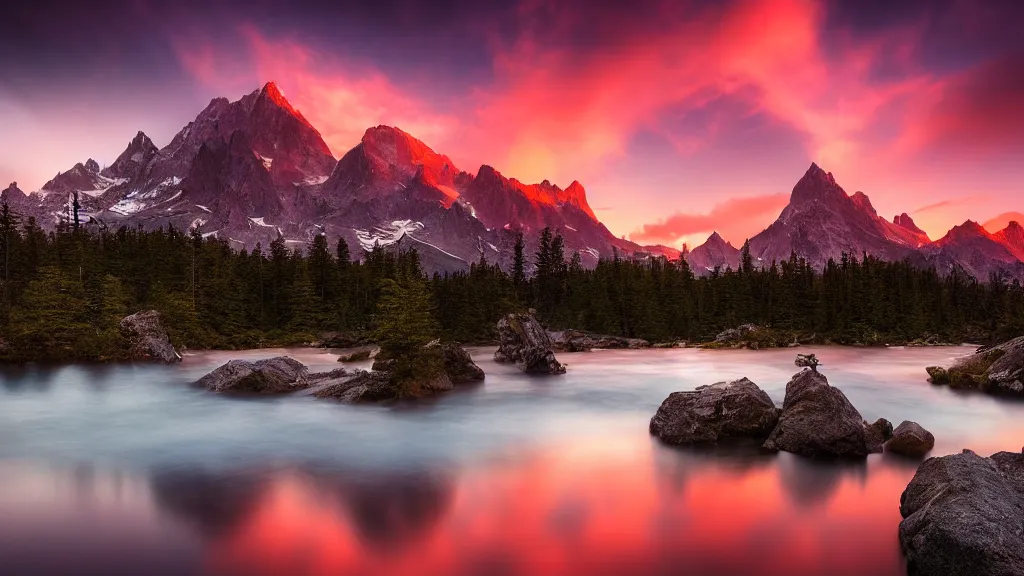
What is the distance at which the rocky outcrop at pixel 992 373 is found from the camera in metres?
32.3

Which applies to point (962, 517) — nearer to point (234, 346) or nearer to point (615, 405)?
point (615, 405)

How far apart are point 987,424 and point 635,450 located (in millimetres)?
18116

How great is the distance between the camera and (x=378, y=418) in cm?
2673

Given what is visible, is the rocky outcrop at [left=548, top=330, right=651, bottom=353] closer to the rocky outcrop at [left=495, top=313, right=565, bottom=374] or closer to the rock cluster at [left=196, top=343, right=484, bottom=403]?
the rocky outcrop at [left=495, top=313, right=565, bottom=374]

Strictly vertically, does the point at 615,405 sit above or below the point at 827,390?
below

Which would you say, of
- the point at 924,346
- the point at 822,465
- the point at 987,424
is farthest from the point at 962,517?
the point at 924,346

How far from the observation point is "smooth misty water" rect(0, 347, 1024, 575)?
12.0 m

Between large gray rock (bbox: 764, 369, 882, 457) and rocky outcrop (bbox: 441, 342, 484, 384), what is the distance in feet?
76.5

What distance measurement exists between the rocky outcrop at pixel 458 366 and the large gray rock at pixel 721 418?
750 inches

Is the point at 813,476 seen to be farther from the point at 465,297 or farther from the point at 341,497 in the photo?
the point at 465,297

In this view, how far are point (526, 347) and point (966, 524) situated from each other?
3942cm

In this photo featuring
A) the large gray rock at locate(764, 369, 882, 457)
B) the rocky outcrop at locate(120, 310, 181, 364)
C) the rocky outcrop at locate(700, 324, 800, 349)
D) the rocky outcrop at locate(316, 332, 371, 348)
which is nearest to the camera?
the large gray rock at locate(764, 369, 882, 457)

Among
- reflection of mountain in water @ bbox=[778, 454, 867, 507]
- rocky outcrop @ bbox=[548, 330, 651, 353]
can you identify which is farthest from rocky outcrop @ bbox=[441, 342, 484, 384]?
rocky outcrop @ bbox=[548, 330, 651, 353]

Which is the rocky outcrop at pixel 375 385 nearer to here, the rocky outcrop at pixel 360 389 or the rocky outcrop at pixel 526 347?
the rocky outcrop at pixel 360 389
